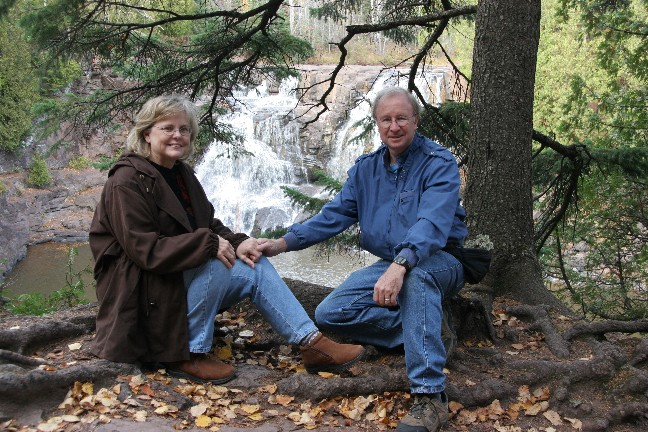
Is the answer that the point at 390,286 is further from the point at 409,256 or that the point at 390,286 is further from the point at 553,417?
the point at 553,417

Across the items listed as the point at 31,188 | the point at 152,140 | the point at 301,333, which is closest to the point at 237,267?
the point at 301,333

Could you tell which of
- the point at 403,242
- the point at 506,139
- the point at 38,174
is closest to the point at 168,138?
the point at 403,242

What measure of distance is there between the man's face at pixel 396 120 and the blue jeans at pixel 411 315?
24.7 inches

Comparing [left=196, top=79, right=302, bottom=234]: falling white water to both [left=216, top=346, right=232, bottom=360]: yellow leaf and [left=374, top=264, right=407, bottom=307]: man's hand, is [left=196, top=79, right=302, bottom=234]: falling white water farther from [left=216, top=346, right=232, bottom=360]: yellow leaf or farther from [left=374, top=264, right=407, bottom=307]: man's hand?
[left=374, top=264, right=407, bottom=307]: man's hand

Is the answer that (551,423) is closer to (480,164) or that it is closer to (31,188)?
(480,164)

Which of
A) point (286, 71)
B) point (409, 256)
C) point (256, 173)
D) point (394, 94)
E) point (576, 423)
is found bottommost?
point (256, 173)

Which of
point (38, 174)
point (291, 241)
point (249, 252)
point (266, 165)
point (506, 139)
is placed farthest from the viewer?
point (38, 174)

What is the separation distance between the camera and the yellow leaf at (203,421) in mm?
2635

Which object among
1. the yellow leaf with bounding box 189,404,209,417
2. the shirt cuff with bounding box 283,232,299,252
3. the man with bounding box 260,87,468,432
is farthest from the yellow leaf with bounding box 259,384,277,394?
the shirt cuff with bounding box 283,232,299,252

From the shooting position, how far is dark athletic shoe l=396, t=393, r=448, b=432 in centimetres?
267

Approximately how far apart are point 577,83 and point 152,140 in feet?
21.8

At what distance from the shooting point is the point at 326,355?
3.16m

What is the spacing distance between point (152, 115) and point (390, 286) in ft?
5.05

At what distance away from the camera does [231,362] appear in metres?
3.46
